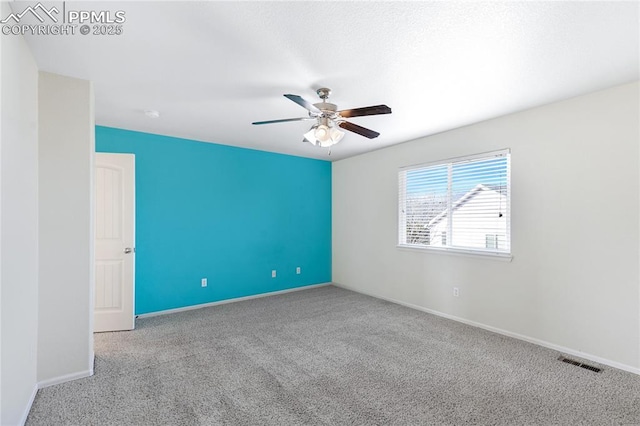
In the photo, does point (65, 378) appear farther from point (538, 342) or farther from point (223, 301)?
point (538, 342)

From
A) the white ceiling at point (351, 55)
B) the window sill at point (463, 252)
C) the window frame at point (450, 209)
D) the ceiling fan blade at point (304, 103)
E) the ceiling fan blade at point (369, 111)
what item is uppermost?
the white ceiling at point (351, 55)

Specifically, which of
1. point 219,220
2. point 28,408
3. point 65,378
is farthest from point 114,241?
point 28,408

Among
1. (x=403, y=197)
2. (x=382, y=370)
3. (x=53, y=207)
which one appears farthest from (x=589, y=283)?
(x=53, y=207)

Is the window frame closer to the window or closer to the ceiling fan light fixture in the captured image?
the window

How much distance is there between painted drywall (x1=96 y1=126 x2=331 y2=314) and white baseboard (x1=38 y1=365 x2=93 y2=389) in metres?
1.57

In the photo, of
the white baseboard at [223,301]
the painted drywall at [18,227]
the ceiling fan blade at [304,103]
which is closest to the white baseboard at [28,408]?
the painted drywall at [18,227]

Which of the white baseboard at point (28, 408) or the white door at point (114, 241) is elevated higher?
the white door at point (114, 241)

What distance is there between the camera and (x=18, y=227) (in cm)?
186

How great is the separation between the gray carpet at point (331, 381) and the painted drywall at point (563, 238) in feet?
0.96

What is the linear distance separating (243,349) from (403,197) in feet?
10.1

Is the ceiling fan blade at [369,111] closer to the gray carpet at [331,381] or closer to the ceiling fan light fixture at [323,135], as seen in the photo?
the ceiling fan light fixture at [323,135]

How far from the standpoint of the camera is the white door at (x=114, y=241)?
355 centimetres

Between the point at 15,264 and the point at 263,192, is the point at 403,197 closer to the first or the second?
the point at 263,192

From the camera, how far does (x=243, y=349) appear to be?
3049mm
